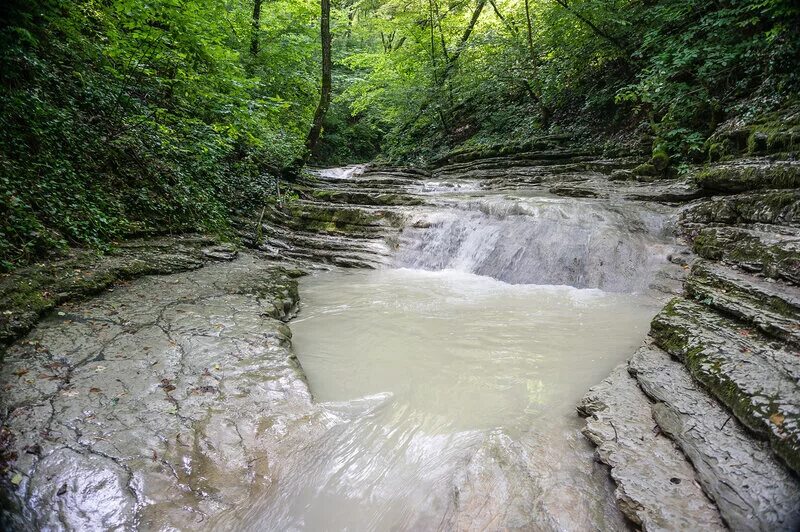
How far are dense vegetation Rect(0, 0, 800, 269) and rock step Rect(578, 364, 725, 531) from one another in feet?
16.9

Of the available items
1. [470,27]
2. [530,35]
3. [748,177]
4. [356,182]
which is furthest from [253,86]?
[470,27]

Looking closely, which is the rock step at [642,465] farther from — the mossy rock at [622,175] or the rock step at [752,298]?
the mossy rock at [622,175]

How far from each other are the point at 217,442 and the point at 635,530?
223 cm

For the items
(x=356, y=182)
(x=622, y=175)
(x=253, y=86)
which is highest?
(x=253, y=86)

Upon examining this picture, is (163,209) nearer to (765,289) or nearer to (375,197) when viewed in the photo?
(375,197)

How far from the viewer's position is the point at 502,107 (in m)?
A: 16.3

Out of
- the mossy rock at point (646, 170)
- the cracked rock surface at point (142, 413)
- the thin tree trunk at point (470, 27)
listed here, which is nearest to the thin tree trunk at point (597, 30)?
the mossy rock at point (646, 170)

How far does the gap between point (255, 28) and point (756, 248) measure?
13084 millimetres

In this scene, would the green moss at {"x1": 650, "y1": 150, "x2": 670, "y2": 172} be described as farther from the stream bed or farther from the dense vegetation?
the stream bed

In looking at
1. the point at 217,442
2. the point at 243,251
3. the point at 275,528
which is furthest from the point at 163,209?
the point at 275,528

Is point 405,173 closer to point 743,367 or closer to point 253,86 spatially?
point 253,86

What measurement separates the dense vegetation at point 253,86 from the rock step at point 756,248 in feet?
11.8

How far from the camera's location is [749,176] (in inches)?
225

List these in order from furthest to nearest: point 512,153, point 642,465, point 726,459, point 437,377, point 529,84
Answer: point 529,84, point 512,153, point 437,377, point 642,465, point 726,459
